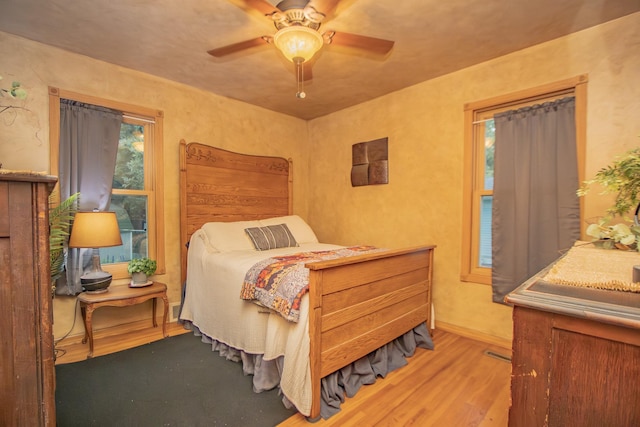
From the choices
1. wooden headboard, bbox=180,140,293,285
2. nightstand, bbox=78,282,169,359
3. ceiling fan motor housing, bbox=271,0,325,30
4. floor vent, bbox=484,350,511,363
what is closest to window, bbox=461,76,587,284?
floor vent, bbox=484,350,511,363

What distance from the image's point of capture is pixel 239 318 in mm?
2211

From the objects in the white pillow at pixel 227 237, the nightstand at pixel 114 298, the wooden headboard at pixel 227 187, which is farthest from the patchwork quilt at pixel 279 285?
the wooden headboard at pixel 227 187

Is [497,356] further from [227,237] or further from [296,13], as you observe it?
[296,13]

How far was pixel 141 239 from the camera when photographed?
2.97 m

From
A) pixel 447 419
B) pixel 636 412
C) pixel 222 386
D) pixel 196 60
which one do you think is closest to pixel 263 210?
pixel 196 60

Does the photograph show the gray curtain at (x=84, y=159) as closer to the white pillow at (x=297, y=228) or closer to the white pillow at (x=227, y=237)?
the white pillow at (x=227, y=237)

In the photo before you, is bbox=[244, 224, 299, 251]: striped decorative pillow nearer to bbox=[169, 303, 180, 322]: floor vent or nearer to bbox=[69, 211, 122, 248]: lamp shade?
bbox=[169, 303, 180, 322]: floor vent

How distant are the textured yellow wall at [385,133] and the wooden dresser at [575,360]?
2132mm

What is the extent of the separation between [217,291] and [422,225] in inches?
82.7

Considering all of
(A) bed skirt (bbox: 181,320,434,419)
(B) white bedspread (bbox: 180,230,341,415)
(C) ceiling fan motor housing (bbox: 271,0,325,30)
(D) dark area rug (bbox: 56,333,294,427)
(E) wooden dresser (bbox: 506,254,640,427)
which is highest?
(C) ceiling fan motor housing (bbox: 271,0,325,30)

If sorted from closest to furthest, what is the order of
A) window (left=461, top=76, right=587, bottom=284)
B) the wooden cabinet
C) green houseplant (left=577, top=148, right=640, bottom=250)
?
the wooden cabinet, green houseplant (left=577, top=148, right=640, bottom=250), window (left=461, top=76, right=587, bottom=284)

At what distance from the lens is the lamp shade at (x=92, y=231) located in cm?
229

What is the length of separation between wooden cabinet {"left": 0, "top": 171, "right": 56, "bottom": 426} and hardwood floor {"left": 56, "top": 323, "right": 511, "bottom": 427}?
118 centimetres

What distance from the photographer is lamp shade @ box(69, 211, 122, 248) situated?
2291mm
